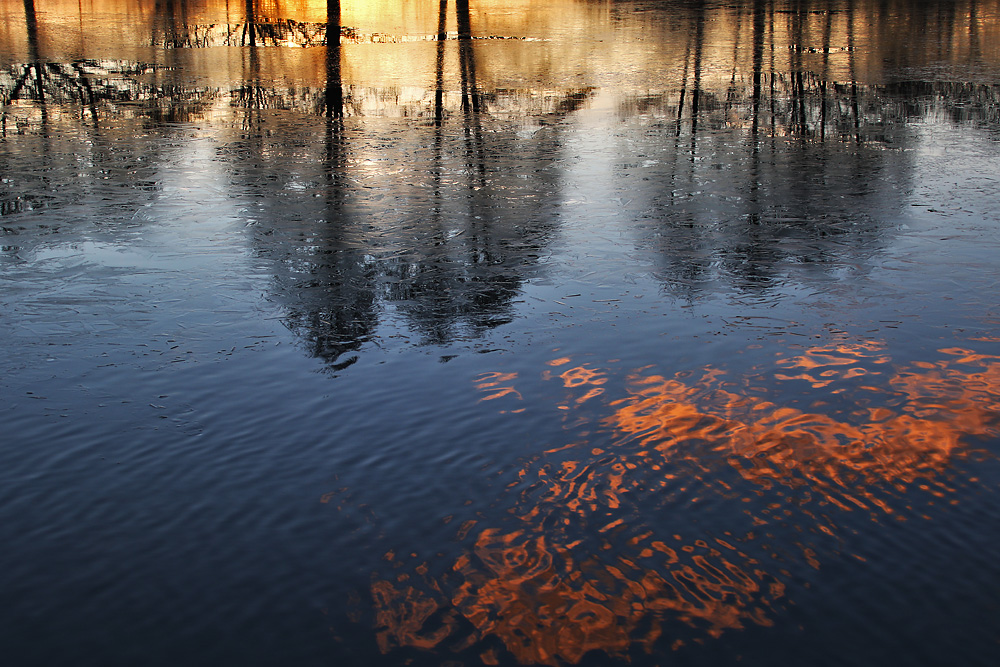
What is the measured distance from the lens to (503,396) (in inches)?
215

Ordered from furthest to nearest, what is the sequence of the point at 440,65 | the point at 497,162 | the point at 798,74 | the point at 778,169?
the point at 440,65 < the point at 798,74 < the point at 497,162 < the point at 778,169

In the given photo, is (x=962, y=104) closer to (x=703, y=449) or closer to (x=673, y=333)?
(x=673, y=333)

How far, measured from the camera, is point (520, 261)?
7793 mm

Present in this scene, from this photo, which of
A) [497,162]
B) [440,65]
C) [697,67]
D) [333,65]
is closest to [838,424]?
[497,162]

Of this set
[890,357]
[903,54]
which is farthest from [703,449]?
[903,54]

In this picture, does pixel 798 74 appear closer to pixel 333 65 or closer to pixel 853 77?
pixel 853 77

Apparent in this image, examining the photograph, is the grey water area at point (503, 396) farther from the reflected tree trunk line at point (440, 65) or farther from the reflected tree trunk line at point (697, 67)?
the reflected tree trunk line at point (440, 65)

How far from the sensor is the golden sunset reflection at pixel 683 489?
3750 millimetres

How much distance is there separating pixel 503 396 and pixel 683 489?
4.19 ft

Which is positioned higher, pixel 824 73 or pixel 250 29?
pixel 250 29

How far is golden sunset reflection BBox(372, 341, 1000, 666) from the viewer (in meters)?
3.75

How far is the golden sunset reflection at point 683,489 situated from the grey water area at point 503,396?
2 cm

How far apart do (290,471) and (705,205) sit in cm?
567

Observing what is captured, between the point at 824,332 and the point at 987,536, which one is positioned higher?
the point at 824,332
